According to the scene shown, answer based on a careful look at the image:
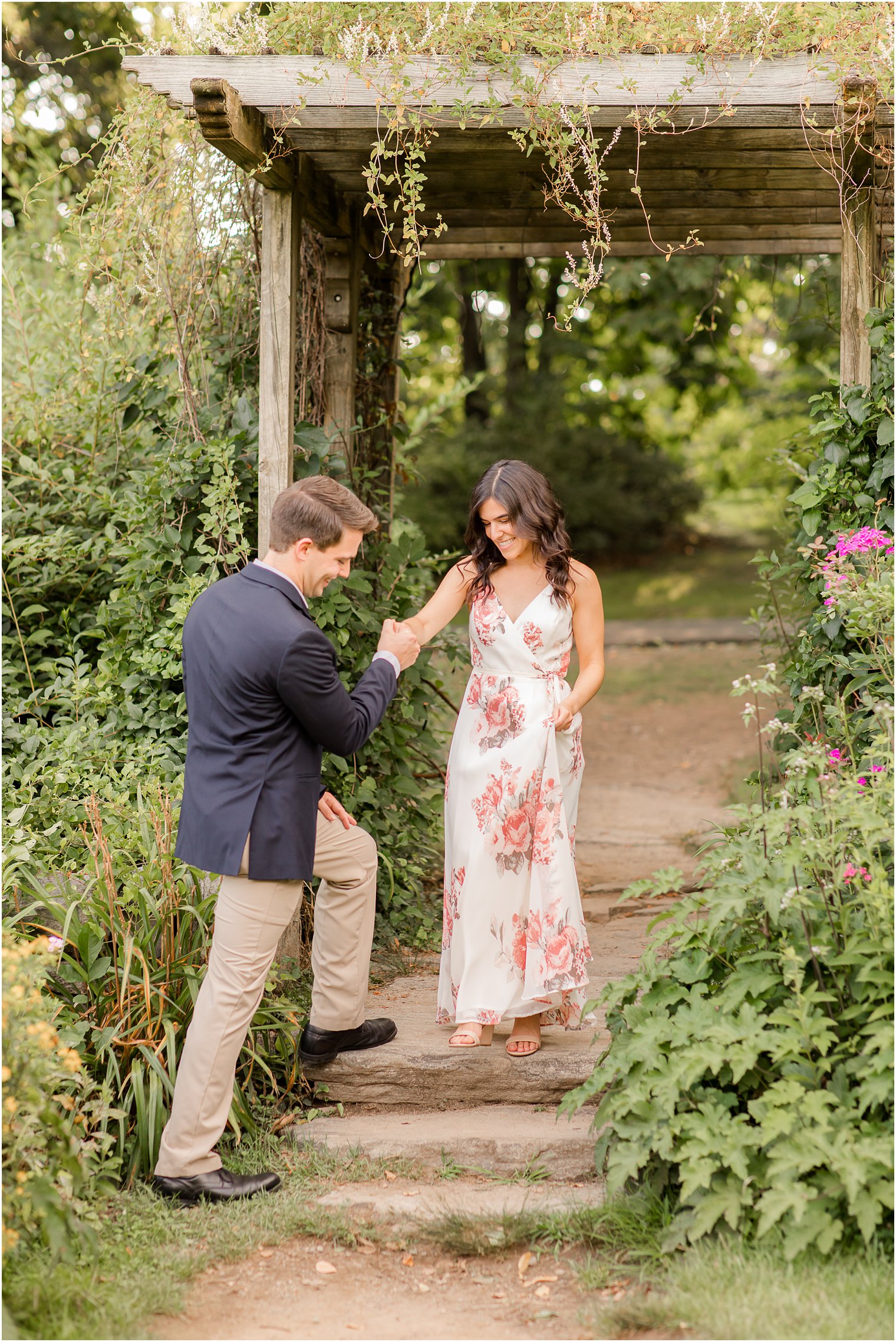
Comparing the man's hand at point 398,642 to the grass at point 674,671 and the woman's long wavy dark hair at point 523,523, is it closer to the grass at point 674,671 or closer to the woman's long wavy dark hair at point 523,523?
the woman's long wavy dark hair at point 523,523

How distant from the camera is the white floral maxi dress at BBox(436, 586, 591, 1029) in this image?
3695mm

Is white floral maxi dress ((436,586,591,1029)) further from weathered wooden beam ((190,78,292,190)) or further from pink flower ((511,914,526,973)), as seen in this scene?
weathered wooden beam ((190,78,292,190))

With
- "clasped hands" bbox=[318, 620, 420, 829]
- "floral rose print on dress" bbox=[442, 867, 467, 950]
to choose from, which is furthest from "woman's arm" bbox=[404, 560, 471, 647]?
"floral rose print on dress" bbox=[442, 867, 467, 950]

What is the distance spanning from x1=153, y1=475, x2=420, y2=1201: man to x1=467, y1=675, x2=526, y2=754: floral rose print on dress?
549mm

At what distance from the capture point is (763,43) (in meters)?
3.69

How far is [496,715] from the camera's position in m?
3.77

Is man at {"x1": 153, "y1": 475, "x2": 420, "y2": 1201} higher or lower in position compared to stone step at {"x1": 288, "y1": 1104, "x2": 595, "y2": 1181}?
higher

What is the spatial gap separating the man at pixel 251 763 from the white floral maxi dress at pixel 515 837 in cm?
57

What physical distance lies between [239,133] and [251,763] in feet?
6.72

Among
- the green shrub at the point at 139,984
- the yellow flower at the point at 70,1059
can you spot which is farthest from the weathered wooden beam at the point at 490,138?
the yellow flower at the point at 70,1059

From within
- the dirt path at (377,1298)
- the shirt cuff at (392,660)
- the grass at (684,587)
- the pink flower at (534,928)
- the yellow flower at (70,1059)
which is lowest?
the dirt path at (377,1298)

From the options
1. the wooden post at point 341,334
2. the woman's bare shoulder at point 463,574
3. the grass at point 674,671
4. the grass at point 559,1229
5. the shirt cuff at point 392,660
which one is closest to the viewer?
the grass at point 559,1229

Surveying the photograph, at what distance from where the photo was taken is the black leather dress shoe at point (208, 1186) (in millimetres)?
3178

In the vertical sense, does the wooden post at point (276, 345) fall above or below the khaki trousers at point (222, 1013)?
above
